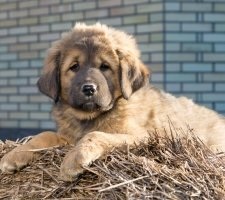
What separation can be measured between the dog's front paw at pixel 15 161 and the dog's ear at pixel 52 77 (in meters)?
0.89

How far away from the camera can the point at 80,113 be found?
476cm

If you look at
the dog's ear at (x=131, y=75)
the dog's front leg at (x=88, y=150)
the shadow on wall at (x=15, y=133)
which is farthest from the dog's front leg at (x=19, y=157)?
the shadow on wall at (x=15, y=133)

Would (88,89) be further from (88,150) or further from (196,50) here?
(196,50)

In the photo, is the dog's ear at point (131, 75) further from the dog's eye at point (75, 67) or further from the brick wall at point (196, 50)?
the brick wall at point (196, 50)

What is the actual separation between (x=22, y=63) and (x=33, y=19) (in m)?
0.73

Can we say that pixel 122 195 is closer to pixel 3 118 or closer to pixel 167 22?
pixel 167 22

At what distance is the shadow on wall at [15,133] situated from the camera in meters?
10.3

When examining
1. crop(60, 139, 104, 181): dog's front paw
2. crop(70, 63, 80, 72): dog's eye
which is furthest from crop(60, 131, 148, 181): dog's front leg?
crop(70, 63, 80, 72): dog's eye

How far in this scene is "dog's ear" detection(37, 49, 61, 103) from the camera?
16.2 ft

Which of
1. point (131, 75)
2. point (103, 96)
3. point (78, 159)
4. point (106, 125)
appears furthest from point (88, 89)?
point (78, 159)

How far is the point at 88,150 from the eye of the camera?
3.78m

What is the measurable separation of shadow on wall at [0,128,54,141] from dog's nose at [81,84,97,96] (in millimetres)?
5892

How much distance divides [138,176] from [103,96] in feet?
3.59

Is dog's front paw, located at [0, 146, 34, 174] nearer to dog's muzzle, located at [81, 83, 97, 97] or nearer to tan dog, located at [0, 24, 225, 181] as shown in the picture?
tan dog, located at [0, 24, 225, 181]
